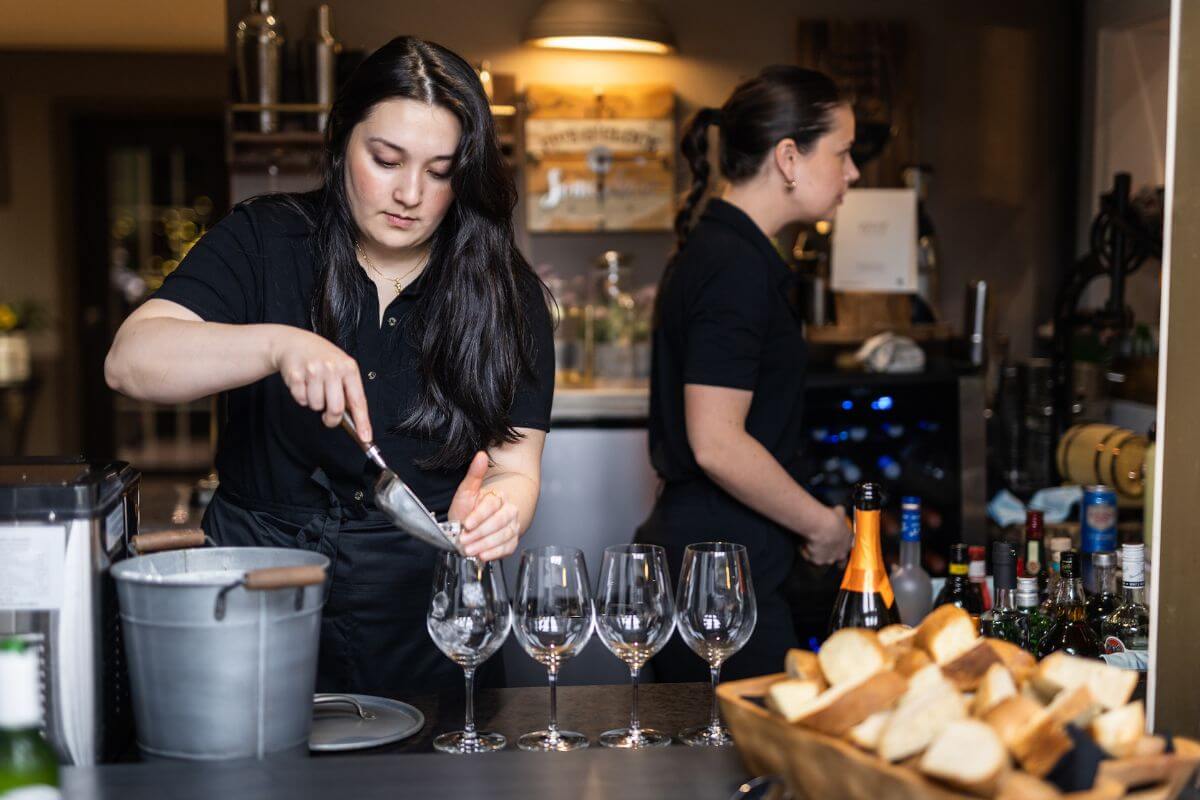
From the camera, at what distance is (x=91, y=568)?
48.7 inches

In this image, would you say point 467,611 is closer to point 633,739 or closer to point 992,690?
point 633,739

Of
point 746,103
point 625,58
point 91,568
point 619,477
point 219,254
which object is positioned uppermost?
point 625,58

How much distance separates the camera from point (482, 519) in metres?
1.48

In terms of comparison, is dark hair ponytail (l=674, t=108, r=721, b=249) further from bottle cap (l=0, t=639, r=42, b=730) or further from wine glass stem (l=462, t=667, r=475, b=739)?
bottle cap (l=0, t=639, r=42, b=730)

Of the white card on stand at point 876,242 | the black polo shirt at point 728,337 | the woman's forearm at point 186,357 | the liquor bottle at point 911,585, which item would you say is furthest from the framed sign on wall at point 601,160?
the woman's forearm at point 186,357

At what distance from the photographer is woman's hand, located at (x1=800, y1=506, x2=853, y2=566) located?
2.38 m

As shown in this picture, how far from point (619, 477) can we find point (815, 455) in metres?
0.75

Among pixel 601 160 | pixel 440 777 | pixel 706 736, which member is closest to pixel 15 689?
pixel 440 777

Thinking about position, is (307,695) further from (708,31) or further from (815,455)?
(708,31)

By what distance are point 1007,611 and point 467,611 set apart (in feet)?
3.11

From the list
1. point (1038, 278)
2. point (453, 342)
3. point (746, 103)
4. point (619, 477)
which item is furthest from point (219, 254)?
point (1038, 278)

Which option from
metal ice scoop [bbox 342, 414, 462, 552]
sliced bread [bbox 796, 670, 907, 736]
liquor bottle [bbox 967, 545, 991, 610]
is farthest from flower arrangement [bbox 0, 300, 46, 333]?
sliced bread [bbox 796, 670, 907, 736]

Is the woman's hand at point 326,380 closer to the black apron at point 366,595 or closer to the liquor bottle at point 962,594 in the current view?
the black apron at point 366,595

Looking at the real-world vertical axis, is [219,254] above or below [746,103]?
below
